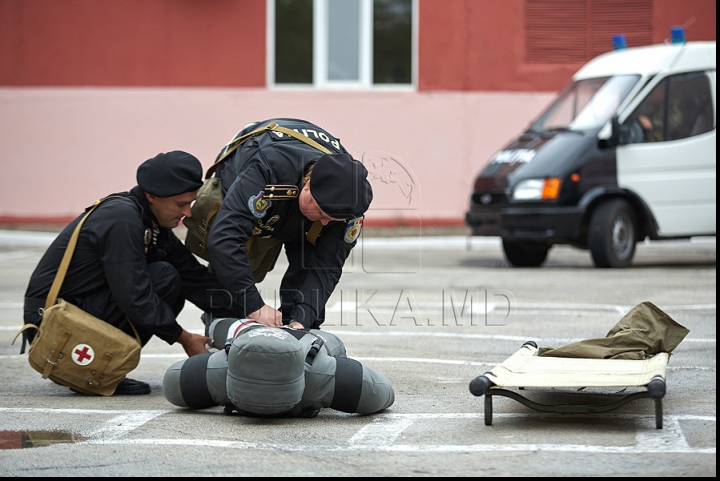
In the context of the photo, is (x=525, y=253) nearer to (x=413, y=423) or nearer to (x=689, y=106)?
(x=689, y=106)

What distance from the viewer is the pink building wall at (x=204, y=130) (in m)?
16.8

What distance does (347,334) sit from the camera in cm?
744

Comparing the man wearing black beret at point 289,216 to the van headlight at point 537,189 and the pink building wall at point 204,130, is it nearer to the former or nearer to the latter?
the van headlight at point 537,189

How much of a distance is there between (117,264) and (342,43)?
1269cm

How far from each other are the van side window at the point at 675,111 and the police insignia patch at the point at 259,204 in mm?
7767

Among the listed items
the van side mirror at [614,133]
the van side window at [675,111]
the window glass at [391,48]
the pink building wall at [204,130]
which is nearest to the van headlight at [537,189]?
the van side mirror at [614,133]

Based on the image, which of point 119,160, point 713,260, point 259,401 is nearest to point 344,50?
point 119,160

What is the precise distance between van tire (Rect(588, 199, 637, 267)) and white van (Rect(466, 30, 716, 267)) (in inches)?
0.5

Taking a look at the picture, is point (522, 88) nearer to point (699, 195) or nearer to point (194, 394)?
point (699, 195)

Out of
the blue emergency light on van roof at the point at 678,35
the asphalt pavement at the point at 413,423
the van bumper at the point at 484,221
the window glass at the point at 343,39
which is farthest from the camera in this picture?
the window glass at the point at 343,39

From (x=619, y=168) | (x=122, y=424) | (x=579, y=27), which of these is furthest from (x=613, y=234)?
(x=122, y=424)

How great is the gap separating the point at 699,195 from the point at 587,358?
798 centimetres

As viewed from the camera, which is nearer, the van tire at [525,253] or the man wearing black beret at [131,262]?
the man wearing black beret at [131,262]

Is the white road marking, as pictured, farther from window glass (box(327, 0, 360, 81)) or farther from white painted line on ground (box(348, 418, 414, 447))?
window glass (box(327, 0, 360, 81))
